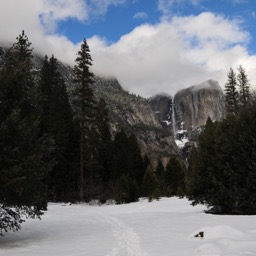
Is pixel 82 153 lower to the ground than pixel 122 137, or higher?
lower

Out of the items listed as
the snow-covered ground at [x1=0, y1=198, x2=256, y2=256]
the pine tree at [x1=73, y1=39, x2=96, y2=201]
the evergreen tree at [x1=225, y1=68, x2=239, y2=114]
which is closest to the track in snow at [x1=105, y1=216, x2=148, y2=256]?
the snow-covered ground at [x1=0, y1=198, x2=256, y2=256]

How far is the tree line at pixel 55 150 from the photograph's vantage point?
1346cm

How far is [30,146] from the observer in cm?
1417

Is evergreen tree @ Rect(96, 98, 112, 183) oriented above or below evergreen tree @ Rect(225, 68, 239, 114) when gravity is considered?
below

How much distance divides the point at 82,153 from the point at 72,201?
17.3 ft

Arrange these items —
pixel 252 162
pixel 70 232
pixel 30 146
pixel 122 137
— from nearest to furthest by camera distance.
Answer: pixel 30 146, pixel 70 232, pixel 252 162, pixel 122 137

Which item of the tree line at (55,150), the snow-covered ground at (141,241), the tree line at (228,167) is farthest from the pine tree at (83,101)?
the snow-covered ground at (141,241)

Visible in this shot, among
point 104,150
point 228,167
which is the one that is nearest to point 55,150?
point 104,150

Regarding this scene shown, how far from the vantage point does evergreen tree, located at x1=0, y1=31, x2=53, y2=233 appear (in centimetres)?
1297

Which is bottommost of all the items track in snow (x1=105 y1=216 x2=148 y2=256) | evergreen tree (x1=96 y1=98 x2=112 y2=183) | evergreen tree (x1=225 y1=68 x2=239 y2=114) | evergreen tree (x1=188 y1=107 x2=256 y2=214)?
track in snow (x1=105 y1=216 x2=148 y2=256)

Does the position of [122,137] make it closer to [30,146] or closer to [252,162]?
[252,162]

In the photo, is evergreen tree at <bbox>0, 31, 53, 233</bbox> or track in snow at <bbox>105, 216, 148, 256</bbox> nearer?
track in snow at <bbox>105, 216, 148, 256</bbox>

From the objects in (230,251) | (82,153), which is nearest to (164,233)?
(230,251)

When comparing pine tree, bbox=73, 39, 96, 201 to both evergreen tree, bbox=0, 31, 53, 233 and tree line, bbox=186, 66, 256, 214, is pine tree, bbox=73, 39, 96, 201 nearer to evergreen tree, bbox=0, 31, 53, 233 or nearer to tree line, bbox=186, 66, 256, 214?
tree line, bbox=186, 66, 256, 214
